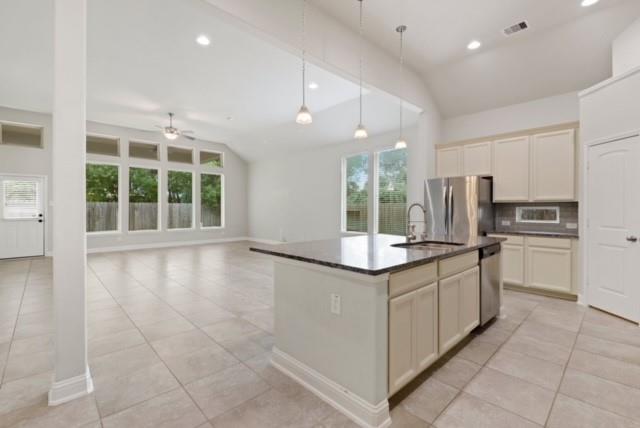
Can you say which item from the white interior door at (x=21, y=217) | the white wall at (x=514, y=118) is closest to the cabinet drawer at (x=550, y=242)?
the white wall at (x=514, y=118)

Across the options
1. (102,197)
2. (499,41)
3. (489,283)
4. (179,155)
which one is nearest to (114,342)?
(489,283)

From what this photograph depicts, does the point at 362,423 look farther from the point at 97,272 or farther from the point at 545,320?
the point at 97,272

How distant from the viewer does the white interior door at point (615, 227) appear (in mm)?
3344

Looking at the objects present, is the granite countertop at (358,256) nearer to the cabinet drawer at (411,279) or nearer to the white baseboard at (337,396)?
the cabinet drawer at (411,279)

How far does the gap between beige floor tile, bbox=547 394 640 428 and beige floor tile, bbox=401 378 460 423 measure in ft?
1.85

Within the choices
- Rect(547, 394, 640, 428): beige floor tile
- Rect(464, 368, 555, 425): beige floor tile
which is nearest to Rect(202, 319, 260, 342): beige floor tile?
Rect(464, 368, 555, 425): beige floor tile

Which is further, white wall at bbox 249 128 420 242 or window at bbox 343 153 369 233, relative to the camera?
white wall at bbox 249 128 420 242

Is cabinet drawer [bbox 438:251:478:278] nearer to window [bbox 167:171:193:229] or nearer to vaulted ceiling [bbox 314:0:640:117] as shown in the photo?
vaulted ceiling [bbox 314:0:640:117]

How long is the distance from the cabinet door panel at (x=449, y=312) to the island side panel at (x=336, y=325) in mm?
764

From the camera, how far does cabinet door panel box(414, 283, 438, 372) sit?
2.07 m

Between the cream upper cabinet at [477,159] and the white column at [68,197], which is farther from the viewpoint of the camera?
the cream upper cabinet at [477,159]

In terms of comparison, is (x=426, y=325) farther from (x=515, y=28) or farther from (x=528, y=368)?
(x=515, y=28)

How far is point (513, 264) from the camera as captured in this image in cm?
458

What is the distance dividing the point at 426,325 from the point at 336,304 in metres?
0.73
